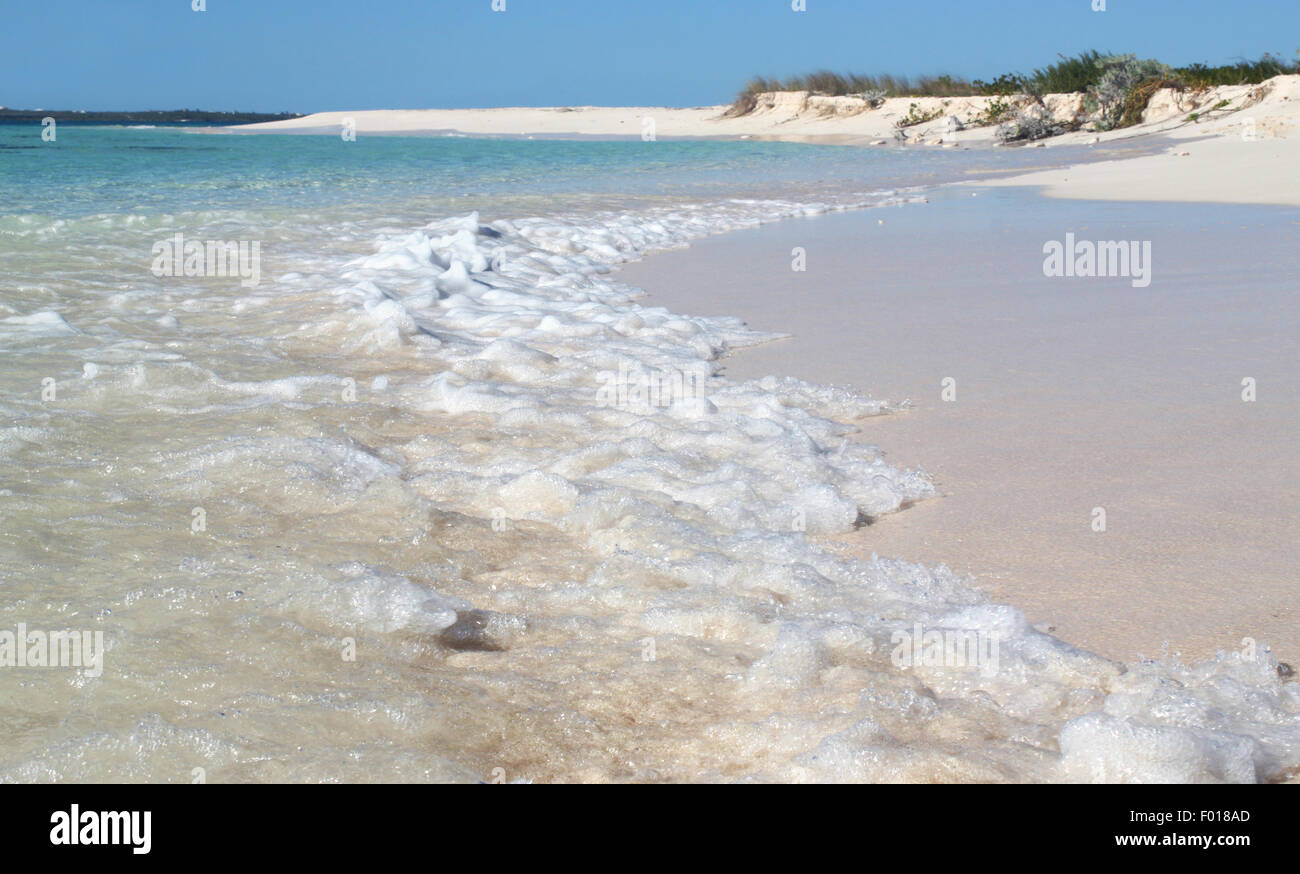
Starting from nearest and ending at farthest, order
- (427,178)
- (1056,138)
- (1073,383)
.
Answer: (1073,383) → (427,178) → (1056,138)

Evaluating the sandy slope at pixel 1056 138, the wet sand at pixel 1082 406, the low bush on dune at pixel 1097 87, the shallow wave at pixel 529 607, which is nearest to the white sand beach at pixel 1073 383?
the wet sand at pixel 1082 406

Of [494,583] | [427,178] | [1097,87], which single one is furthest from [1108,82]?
[494,583]

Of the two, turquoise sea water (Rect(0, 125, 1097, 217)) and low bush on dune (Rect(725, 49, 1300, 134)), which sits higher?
low bush on dune (Rect(725, 49, 1300, 134))

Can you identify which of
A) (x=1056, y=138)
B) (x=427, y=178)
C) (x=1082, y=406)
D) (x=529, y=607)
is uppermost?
(x=1056, y=138)

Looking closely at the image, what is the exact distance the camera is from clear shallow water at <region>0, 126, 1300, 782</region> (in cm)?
171

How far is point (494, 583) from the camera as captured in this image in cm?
235

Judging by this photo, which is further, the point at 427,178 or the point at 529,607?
the point at 427,178

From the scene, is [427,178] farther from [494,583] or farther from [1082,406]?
[494,583]

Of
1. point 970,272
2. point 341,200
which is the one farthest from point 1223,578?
point 341,200

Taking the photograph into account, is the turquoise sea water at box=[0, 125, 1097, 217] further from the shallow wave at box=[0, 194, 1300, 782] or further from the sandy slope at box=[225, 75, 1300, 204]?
the shallow wave at box=[0, 194, 1300, 782]

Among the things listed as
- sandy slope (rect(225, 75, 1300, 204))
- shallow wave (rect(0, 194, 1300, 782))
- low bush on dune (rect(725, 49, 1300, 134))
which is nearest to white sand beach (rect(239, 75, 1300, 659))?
shallow wave (rect(0, 194, 1300, 782))

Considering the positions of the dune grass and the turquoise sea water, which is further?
the dune grass

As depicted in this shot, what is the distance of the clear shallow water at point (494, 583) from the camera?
171 cm
